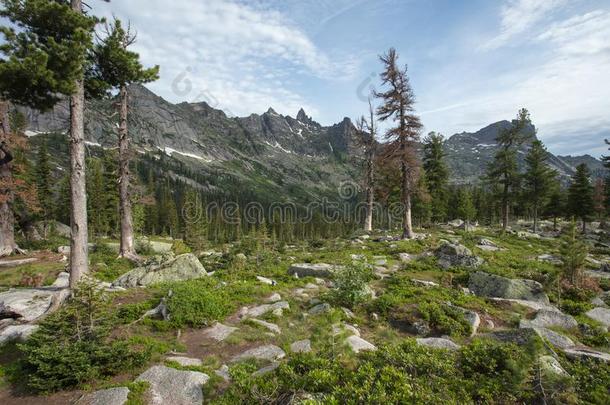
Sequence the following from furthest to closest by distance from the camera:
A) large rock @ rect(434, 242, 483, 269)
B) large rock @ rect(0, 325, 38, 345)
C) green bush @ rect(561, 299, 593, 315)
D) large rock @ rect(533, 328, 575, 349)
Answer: large rock @ rect(434, 242, 483, 269) < green bush @ rect(561, 299, 593, 315) < large rock @ rect(0, 325, 38, 345) < large rock @ rect(533, 328, 575, 349)

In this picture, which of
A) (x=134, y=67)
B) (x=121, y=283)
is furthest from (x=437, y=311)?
(x=134, y=67)

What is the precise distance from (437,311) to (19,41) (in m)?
15.7

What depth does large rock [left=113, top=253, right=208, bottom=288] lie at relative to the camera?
13.9 meters

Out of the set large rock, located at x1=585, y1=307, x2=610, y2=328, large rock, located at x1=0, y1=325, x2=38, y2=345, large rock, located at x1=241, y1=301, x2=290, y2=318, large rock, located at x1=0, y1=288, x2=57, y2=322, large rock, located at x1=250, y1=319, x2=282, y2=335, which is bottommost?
large rock, located at x1=585, y1=307, x2=610, y2=328

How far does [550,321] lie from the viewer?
10.1 m

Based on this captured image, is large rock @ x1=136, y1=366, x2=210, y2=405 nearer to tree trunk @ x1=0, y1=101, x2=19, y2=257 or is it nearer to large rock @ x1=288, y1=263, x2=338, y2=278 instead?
large rock @ x1=288, y1=263, x2=338, y2=278

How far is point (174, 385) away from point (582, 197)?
59.1 m

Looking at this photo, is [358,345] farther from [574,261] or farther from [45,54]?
[574,261]

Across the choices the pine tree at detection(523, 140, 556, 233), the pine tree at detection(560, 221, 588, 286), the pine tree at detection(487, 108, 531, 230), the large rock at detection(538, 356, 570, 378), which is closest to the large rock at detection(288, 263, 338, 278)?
the large rock at detection(538, 356, 570, 378)

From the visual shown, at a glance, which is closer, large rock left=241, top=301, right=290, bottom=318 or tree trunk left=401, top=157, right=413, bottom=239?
large rock left=241, top=301, right=290, bottom=318

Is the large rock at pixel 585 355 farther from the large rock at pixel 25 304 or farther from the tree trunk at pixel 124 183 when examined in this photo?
the tree trunk at pixel 124 183

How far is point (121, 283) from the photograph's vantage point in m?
13.9

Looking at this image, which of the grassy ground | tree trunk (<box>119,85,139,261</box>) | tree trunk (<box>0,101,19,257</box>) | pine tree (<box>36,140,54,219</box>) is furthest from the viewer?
pine tree (<box>36,140,54,219</box>)

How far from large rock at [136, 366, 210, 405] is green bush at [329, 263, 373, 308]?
20.0 feet
